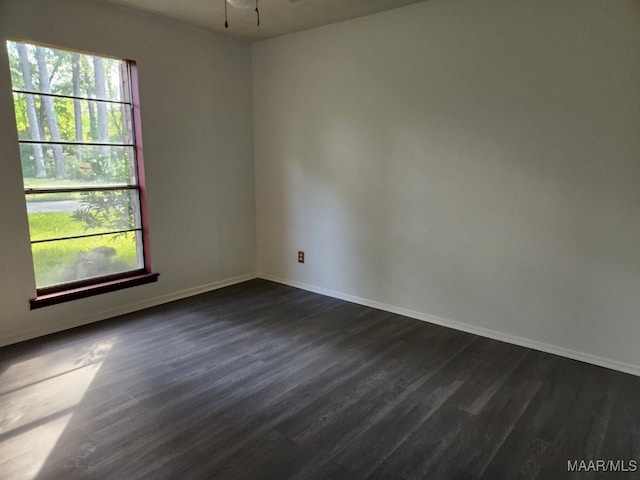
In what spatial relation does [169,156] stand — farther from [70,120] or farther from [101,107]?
[70,120]

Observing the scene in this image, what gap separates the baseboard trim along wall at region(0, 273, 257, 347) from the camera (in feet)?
10.3

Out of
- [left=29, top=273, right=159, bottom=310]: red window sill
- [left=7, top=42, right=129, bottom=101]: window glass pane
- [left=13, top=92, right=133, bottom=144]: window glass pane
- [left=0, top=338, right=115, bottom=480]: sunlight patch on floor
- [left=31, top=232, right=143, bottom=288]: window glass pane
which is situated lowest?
[left=0, top=338, right=115, bottom=480]: sunlight patch on floor

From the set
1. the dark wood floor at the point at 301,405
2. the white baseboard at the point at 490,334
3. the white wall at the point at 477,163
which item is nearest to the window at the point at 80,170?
the dark wood floor at the point at 301,405

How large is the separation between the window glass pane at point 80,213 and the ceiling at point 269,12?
1.52 m

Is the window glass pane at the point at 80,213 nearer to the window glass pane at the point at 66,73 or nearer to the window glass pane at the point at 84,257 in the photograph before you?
the window glass pane at the point at 84,257

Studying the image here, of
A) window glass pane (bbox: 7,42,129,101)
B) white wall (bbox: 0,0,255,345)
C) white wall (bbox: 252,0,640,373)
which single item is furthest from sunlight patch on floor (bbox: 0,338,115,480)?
white wall (bbox: 252,0,640,373)

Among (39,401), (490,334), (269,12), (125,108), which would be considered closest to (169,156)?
(125,108)

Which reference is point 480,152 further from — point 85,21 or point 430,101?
point 85,21

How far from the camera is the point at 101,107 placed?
11.3 ft

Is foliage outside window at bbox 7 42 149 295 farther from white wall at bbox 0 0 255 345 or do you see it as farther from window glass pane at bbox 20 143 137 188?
white wall at bbox 0 0 255 345

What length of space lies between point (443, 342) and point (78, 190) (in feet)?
9.94

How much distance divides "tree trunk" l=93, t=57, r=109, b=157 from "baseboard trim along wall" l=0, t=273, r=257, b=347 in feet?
4.29

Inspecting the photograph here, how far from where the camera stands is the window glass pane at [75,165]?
10.2ft

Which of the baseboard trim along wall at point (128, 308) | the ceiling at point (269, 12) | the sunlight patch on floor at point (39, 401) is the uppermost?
the ceiling at point (269, 12)
